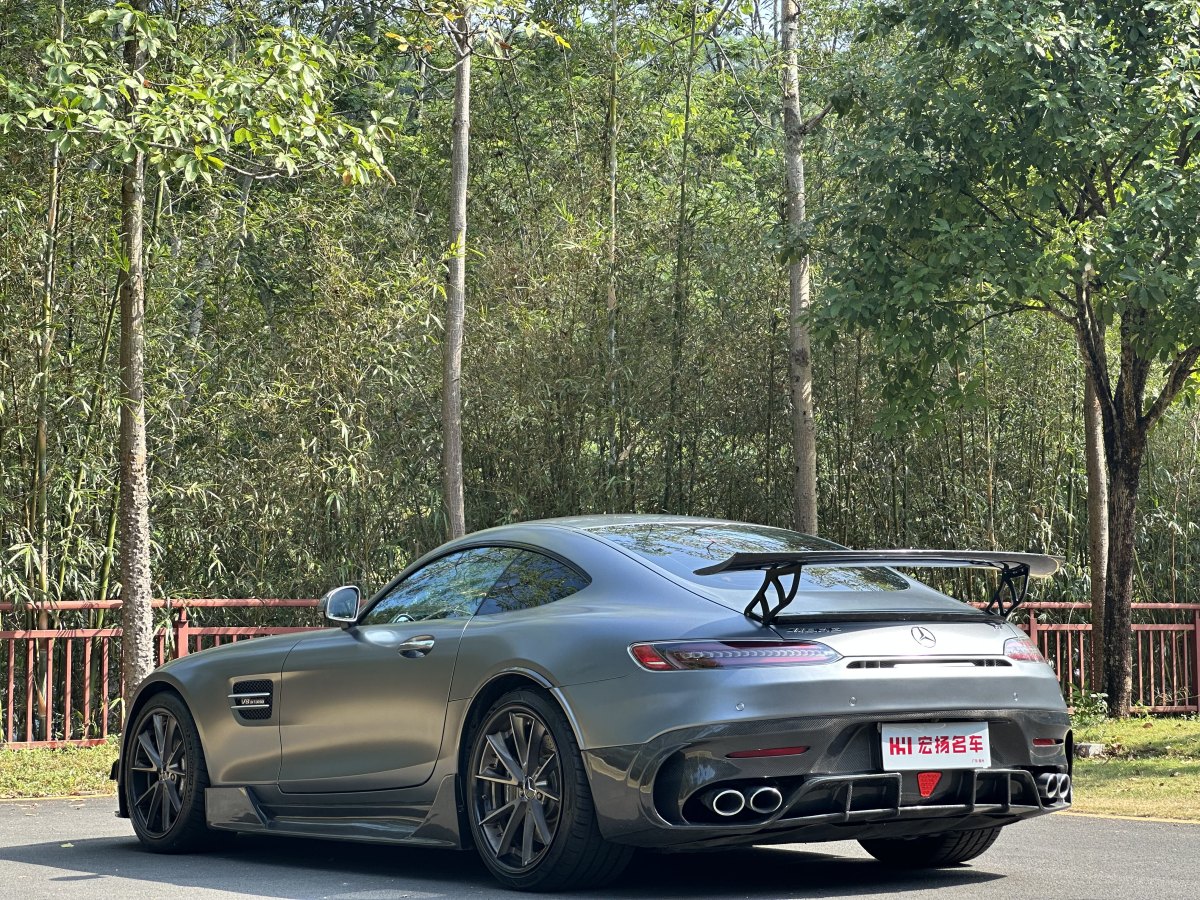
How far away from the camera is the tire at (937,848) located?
6125 mm

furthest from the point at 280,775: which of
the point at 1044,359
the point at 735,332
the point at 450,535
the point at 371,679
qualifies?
the point at 1044,359

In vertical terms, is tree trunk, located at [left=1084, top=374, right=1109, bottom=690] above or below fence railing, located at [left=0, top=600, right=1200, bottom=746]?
above

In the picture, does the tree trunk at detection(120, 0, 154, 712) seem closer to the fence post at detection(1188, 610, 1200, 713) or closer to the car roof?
the car roof

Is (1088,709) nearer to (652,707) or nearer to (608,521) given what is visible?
(608,521)

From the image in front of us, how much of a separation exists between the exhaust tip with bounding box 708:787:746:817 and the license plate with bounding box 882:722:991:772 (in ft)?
1.64

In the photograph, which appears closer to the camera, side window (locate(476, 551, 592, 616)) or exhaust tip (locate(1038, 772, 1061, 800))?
exhaust tip (locate(1038, 772, 1061, 800))

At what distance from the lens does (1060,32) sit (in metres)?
12.6

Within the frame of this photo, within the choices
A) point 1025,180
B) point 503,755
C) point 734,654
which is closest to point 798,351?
point 1025,180

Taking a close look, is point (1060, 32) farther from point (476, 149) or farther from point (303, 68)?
point (476, 149)

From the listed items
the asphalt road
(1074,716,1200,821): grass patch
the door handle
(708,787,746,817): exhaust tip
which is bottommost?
(1074,716,1200,821): grass patch

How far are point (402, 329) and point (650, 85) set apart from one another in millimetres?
6294

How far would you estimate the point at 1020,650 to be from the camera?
566 centimetres

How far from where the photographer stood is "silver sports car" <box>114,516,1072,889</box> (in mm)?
5082

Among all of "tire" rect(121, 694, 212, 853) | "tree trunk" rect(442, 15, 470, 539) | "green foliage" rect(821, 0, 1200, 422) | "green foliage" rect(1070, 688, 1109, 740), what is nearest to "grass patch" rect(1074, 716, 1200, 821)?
"green foliage" rect(1070, 688, 1109, 740)
